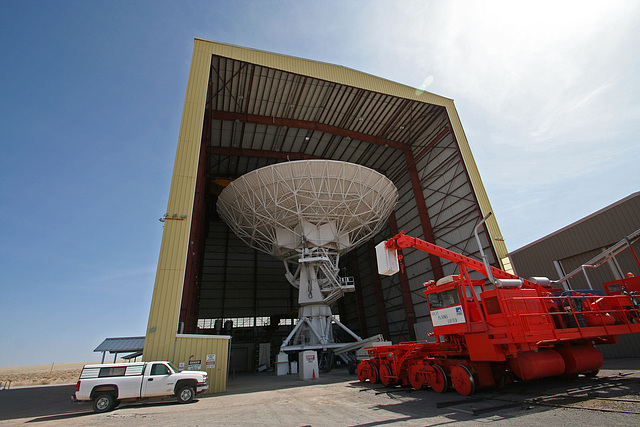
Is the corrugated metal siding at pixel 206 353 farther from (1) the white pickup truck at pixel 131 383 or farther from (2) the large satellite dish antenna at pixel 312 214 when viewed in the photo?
(2) the large satellite dish antenna at pixel 312 214

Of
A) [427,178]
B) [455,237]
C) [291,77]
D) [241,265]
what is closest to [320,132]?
[291,77]

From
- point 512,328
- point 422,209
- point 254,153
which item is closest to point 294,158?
point 254,153

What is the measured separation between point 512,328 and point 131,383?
11855 millimetres

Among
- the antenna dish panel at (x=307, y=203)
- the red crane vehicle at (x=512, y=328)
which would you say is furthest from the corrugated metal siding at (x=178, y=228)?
the red crane vehicle at (x=512, y=328)

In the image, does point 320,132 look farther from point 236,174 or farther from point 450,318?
point 450,318

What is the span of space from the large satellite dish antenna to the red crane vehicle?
13.6m

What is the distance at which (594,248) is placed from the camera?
52.4ft

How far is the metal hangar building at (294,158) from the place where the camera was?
16391 mm

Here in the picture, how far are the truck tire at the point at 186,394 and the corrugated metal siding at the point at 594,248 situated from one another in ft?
61.2

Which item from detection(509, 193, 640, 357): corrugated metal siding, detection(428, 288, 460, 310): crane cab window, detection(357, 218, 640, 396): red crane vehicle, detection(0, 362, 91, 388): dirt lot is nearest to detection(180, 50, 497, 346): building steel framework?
detection(509, 193, 640, 357): corrugated metal siding

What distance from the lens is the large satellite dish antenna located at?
23.3 metres

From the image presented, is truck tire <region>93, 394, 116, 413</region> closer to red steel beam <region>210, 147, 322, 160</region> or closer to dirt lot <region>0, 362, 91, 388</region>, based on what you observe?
red steel beam <region>210, 147, 322, 160</region>

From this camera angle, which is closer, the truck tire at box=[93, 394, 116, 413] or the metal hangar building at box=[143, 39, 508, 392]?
the truck tire at box=[93, 394, 116, 413]

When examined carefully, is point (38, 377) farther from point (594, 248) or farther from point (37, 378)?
point (594, 248)
